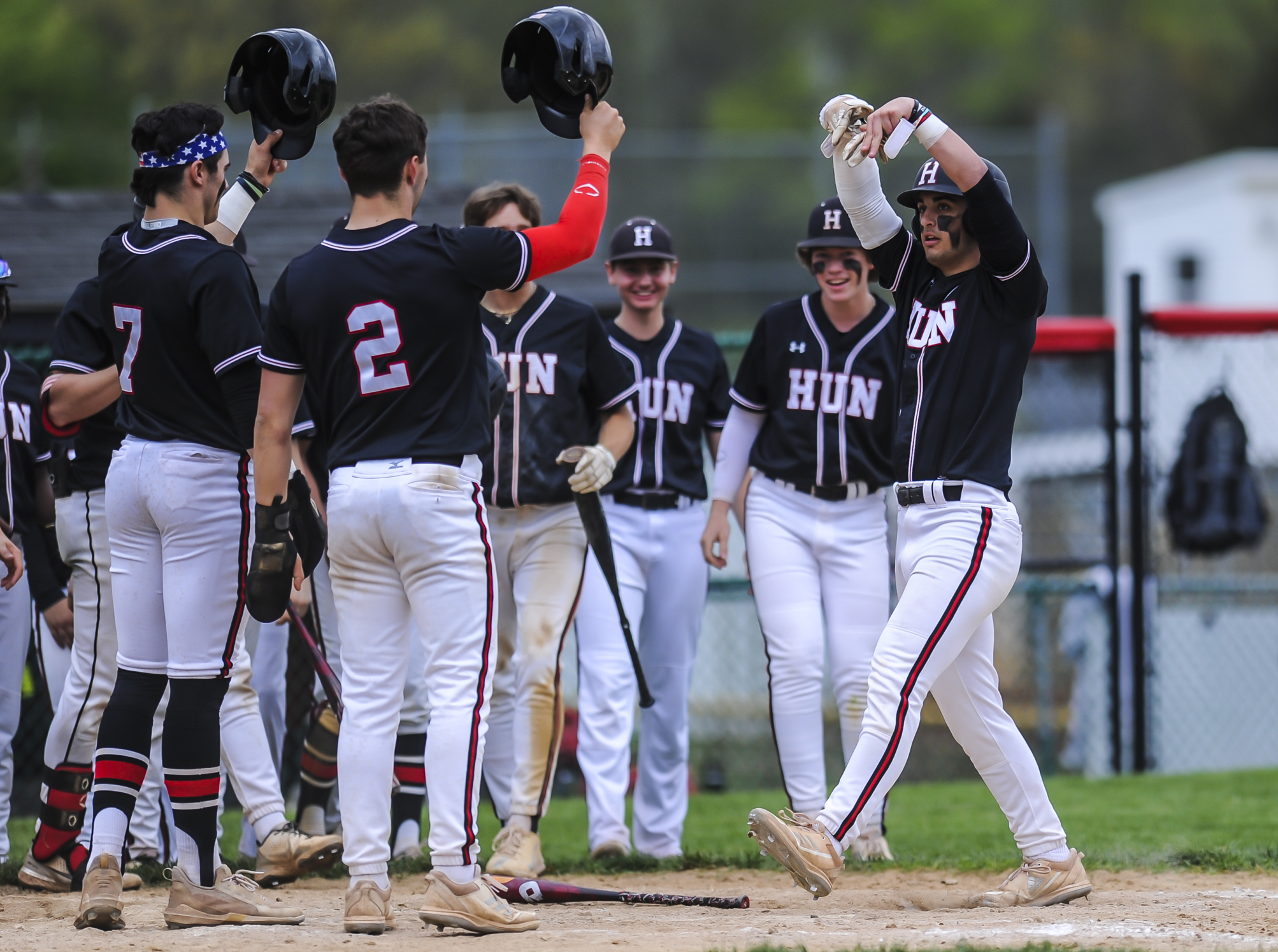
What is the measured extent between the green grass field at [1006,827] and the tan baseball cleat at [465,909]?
4.68 ft

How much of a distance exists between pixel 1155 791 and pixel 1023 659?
10.3ft

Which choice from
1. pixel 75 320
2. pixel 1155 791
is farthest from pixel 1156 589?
pixel 75 320

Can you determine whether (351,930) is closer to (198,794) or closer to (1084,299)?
(198,794)

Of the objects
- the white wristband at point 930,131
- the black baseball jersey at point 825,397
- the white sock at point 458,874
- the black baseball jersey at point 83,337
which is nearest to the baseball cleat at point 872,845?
the black baseball jersey at point 825,397

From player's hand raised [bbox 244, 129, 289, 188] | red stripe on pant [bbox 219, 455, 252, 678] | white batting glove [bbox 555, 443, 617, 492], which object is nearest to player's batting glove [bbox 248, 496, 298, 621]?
red stripe on pant [bbox 219, 455, 252, 678]

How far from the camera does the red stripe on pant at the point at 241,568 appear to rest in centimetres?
421

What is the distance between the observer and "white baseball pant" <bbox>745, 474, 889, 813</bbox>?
5.46 metres

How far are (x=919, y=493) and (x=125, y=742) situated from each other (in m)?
2.32

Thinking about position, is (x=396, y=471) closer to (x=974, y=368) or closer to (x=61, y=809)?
(x=974, y=368)

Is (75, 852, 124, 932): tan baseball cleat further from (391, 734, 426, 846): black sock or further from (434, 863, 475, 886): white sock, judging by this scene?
(391, 734, 426, 846): black sock

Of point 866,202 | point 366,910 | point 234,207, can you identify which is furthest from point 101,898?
point 866,202

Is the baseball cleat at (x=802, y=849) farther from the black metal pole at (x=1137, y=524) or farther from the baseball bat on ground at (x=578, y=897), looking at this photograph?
the black metal pole at (x=1137, y=524)

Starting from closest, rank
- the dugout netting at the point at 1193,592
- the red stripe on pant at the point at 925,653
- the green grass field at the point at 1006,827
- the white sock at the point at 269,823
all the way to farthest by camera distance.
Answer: the red stripe on pant at the point at 925,653, the white sock at the point at 269,823, the green grass field at the point at 1006,827, the dugout netting at the point at 1193,592

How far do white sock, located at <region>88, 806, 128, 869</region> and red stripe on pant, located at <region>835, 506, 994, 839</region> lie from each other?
187 cm
